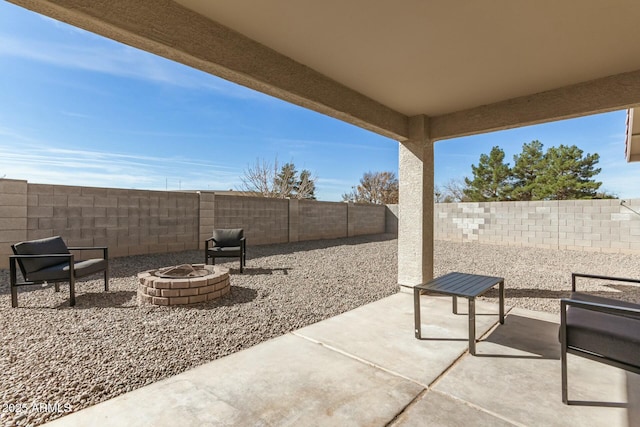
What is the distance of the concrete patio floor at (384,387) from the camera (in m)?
1.61

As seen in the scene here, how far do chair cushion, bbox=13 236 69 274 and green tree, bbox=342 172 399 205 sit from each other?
2129 centimetres

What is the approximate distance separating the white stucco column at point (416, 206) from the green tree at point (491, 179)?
18085mm

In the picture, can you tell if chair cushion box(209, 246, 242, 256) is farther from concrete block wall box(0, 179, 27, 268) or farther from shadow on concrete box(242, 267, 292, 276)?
concrete block wall box(0, 179, 27, 268)

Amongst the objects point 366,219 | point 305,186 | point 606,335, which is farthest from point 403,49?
point 305,186

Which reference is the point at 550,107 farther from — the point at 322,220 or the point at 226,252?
the point at 322,220

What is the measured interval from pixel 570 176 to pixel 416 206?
19.1m

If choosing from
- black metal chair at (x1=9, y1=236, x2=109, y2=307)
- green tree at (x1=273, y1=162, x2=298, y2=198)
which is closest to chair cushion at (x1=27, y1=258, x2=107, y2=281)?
black metal chair at (x1=9, y1=236, x2=109, y2=307)

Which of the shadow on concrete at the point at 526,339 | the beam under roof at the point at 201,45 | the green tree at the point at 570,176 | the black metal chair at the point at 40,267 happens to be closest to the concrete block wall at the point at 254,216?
the black metal chair at the point at 40,267

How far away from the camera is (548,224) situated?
938cm

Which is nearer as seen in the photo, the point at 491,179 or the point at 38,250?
the point at 38,250

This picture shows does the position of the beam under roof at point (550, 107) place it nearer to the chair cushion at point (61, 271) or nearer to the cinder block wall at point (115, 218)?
the chair cushion at point (61, 271)

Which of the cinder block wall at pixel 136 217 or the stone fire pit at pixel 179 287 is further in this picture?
the cinder block wall at pixel 136 217

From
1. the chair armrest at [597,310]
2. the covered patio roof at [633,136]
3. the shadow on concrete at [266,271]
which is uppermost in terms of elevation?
the covered patio roof at [633,136]

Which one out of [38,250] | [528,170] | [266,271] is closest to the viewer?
[38,250]
